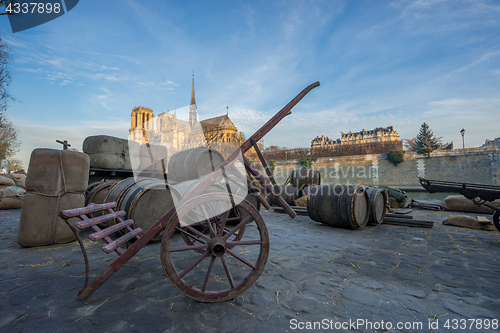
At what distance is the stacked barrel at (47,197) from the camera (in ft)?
13.7

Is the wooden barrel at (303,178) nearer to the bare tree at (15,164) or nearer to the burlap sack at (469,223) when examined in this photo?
the burlap sack at (469,223)

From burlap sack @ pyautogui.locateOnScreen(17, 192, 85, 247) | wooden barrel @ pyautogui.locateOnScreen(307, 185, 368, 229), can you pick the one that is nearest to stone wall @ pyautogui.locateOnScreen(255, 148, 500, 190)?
wooden barrel @ pyautogui.locateOnScreen(307, 185, 368, 229)

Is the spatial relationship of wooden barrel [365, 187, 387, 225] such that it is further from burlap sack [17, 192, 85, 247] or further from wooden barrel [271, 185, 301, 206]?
burlap sack [17, 192, 85, 247]

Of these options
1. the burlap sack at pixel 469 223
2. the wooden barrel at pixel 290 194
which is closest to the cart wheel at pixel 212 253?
the burlap sack at pixel 469 223

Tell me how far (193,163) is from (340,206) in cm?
393

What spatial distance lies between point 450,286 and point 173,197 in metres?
4.39

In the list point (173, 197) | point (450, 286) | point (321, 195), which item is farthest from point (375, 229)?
point (173, 197)

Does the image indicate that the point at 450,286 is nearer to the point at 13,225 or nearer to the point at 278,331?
the point at 278,331

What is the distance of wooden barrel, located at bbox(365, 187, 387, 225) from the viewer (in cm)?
651

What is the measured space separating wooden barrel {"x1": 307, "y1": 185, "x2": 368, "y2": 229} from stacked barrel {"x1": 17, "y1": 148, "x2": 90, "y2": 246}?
18.7ft

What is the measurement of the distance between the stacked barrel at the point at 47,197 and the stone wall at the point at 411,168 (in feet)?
91.4

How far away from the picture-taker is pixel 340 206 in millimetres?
6102

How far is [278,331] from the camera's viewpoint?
6.18 feet

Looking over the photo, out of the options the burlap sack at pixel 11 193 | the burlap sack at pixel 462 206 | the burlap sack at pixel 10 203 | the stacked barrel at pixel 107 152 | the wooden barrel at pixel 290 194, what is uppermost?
the stacked barrel at pixel 107 152
